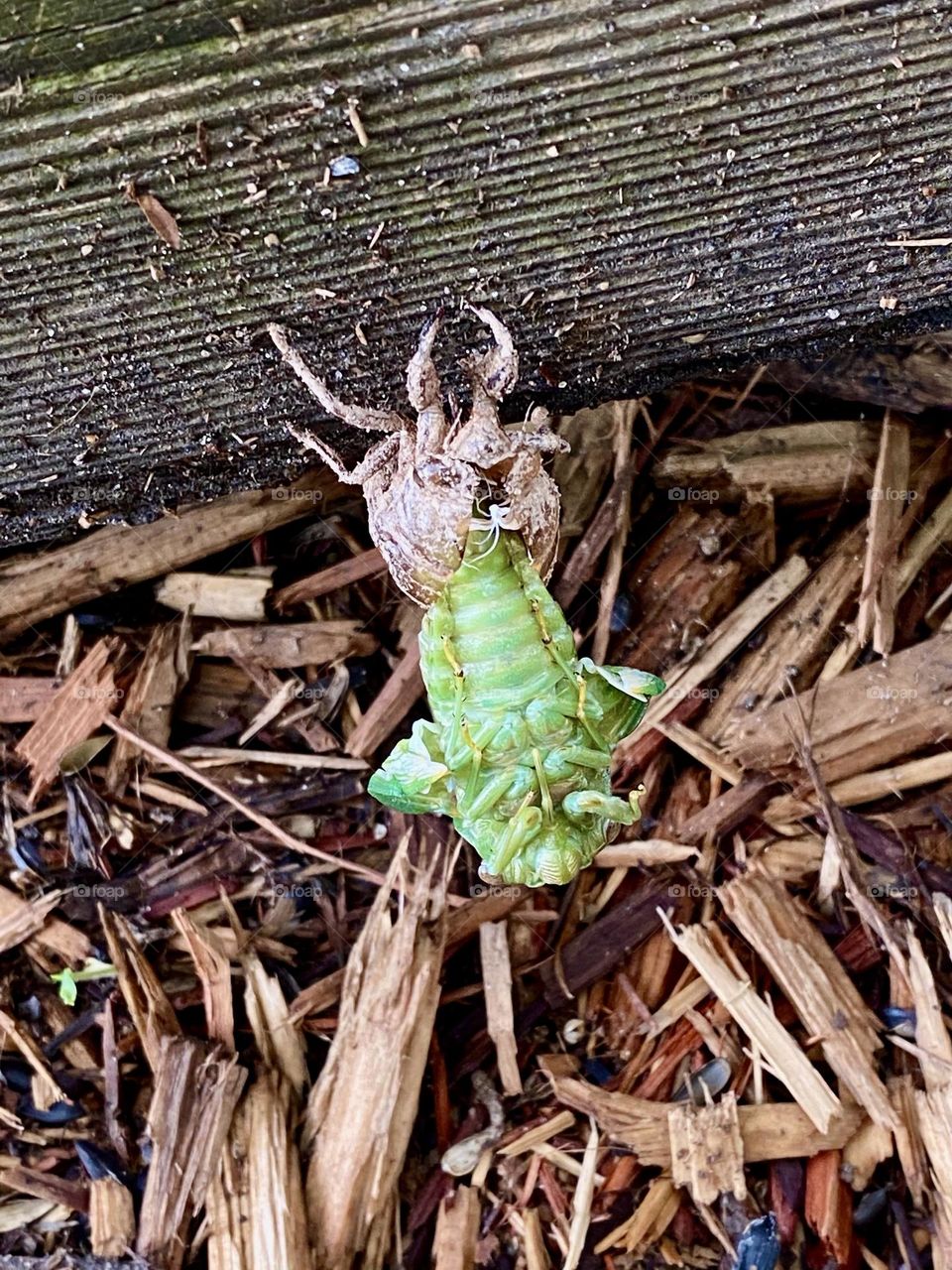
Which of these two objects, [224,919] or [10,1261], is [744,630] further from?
[10,1261]

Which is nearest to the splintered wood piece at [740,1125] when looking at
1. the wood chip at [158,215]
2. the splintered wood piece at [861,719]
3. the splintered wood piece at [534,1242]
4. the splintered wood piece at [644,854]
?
the splintered wood piece at [534,1242]

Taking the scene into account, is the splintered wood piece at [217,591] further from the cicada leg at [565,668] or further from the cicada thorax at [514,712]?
the cicada leg at [565,668]

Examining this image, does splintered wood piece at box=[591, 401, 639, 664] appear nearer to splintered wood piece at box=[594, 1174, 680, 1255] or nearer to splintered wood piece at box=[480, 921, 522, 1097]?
splintered wood piece at box=[480, 921, 522, 1097]

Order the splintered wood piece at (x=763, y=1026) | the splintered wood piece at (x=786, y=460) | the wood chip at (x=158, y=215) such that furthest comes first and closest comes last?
1. the splintered wood piece at (x=786, y=460)
2. the splintered wood piece at (x=763, y=1026)
3. the wood chip at (x=158, y=215)

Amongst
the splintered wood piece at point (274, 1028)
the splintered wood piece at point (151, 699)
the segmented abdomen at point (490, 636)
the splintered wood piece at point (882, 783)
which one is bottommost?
the splintered wood piece at point (274, 1028)

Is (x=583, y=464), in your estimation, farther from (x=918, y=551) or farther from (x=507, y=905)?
(x=507, y=905)

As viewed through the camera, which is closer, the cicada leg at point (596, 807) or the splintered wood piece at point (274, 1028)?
the cicada leg at point (596, 807)

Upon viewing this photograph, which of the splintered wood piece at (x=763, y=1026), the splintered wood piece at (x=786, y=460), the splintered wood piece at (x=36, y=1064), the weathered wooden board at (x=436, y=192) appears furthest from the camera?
the splintered wood piece at (x=36, y=1064)

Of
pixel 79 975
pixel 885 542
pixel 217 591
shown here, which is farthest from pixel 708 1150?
pixel 217 591
